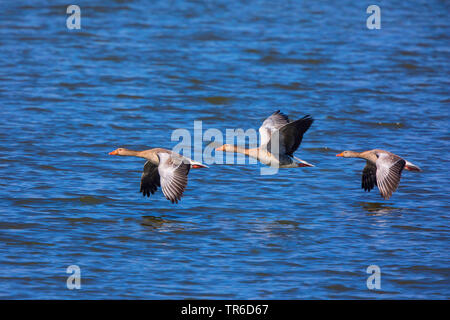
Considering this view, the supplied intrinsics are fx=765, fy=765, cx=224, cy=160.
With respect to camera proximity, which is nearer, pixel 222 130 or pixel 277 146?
pixel 277 146

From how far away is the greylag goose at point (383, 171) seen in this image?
12.9 m

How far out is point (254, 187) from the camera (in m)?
14.1

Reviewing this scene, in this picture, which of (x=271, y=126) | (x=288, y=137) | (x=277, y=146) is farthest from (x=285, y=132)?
(x=271, y=126)

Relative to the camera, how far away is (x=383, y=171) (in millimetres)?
13047

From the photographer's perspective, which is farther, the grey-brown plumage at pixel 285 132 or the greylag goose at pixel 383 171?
the greylag goose at pixel 383 171

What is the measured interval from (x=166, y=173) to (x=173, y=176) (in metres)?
0.13

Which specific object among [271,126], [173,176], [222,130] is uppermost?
[222,130]

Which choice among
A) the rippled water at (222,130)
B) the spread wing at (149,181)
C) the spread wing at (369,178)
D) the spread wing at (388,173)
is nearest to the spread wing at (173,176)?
the rippled water at (222,130)

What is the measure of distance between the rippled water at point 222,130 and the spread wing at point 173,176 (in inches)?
26.4

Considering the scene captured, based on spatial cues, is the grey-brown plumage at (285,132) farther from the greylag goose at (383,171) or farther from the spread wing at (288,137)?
the greylag goose at (383,171)

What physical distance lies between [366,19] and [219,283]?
2271 cm

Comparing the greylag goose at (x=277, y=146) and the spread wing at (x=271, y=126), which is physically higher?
the spread wing at (x=271, y=126)

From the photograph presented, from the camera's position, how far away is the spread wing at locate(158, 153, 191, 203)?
1145 centimetres

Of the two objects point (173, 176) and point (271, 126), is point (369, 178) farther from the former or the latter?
point (173, 176)
